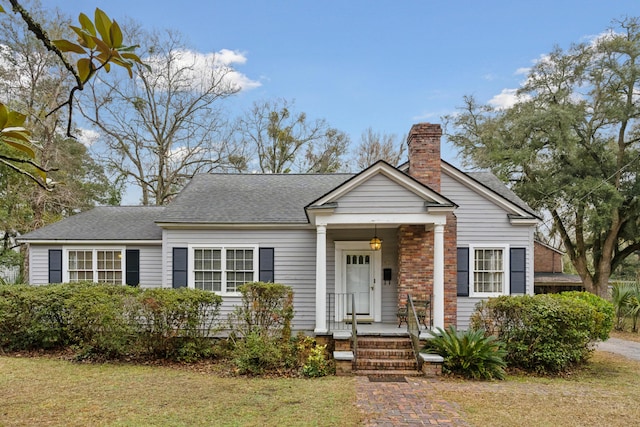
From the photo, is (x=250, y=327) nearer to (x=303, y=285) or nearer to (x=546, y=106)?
(x=303, y=285)

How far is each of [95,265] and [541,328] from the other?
1189 centimetres

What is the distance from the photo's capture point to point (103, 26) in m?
1.44

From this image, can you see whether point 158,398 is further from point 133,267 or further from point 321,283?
point 133,267

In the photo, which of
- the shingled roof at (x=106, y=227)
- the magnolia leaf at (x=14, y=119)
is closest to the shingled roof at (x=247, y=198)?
the shingled roof at (x=106, y=227)

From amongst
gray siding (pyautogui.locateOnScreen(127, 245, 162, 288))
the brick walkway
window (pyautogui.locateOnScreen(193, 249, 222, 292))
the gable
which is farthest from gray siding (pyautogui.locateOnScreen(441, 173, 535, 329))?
gray siding (pyautogui.locateOnScreen(127, 245, 162, 288))

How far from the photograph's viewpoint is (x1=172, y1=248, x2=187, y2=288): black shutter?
35.8ft

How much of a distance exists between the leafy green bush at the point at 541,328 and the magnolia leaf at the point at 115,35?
878cm

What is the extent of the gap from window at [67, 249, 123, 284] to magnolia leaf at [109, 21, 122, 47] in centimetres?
1163

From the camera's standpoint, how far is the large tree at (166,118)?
22.3m

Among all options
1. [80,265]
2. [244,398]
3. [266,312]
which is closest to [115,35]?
[244,398]

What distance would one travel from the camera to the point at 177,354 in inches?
347

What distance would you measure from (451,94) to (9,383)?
989 inches

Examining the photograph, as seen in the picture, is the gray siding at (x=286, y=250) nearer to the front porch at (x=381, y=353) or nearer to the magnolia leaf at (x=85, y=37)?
the front porch at (x=381, y=353)

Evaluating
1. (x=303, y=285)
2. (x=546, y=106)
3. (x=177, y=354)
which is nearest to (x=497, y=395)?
(x=303, y=285)
